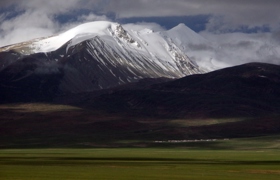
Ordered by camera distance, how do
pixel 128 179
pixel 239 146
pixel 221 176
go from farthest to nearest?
pixel 239 146
pixel 221 176
pixel 128 179

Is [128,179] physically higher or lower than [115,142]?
higher

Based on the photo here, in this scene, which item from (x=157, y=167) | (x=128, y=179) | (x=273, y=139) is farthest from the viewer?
(x=273, y=139)

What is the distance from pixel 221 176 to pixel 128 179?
10503mm

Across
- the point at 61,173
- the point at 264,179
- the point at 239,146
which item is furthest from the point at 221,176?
the point at 239,146

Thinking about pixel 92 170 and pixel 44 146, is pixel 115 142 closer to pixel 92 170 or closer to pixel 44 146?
pixel 44 146

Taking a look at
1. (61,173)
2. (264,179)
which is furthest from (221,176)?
(61,173)

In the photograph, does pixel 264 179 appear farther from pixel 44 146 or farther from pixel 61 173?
pixel 44 146

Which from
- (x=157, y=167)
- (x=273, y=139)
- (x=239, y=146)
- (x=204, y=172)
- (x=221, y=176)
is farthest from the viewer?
(x=273, y=139)

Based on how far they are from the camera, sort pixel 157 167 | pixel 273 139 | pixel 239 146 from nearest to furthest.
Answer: pixel 157 167 < pixel 239 146 < pixel 273 139

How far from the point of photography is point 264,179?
7369cm

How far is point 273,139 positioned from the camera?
187750mm

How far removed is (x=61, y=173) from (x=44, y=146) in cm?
10693

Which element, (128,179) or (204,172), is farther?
(204,172)

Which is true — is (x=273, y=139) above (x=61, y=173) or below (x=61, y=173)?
Answer: below
